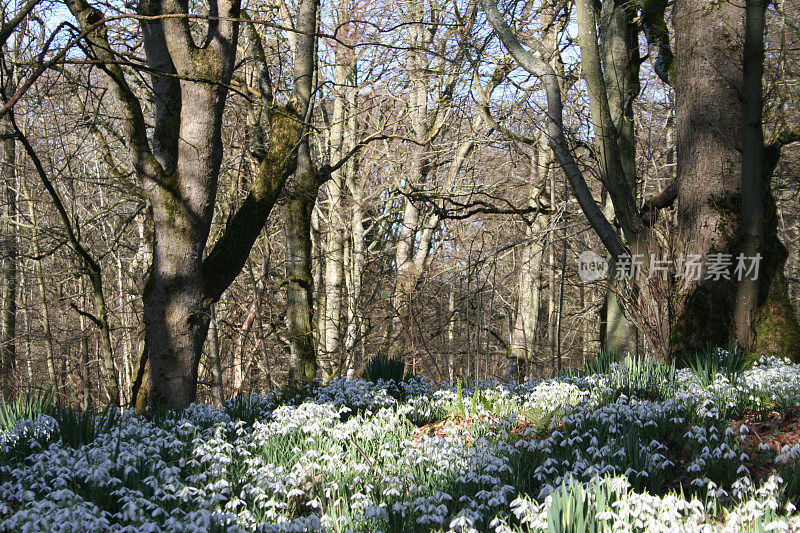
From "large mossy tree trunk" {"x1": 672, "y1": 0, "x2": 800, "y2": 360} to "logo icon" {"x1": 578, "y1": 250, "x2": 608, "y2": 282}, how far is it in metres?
2.62

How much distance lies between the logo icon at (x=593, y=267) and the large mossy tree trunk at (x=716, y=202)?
262 centimetres

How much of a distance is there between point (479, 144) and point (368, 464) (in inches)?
309

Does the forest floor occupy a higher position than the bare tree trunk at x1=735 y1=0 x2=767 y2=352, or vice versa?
the bare tree trunk at x1=735 y1=0 x2=767 y2=352

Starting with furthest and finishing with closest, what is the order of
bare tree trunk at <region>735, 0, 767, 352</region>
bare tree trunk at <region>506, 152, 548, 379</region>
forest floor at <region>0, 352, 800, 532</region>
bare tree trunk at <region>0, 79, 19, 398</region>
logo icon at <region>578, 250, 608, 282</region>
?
bare tree trunk at <region>0, 79, 19, 398</region> → bare tree trunk at <region>506, 152, 548, 379</region> → logo icon at <region>578, 250, 608, 282</region> → bare tree trunk at <region>735, 0, 767, 352</region> → forest floor at <region>0, 352, 800, 532</region>

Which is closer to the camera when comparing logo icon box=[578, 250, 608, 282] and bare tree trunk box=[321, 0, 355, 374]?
logo icon box=[578, 250, 608, 282]

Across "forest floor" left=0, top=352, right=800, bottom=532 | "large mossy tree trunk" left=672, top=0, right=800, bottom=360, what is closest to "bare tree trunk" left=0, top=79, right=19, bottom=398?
"forest floor" left=0, top=352, right=800, bottom=532

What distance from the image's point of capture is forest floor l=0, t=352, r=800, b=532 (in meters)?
2.71

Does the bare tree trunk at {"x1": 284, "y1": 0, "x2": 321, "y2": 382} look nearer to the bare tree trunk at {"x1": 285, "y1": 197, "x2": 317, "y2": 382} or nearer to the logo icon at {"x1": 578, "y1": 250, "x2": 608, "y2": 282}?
the bare tree trunk at {"x1": 285, "y1": 197, "x2": 317, "y2": 382}

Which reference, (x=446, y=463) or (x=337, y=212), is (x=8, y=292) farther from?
(x=446, y=463)

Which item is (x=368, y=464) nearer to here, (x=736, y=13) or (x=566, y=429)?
(x=566, y=429)

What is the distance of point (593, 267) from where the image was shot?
383 inches
